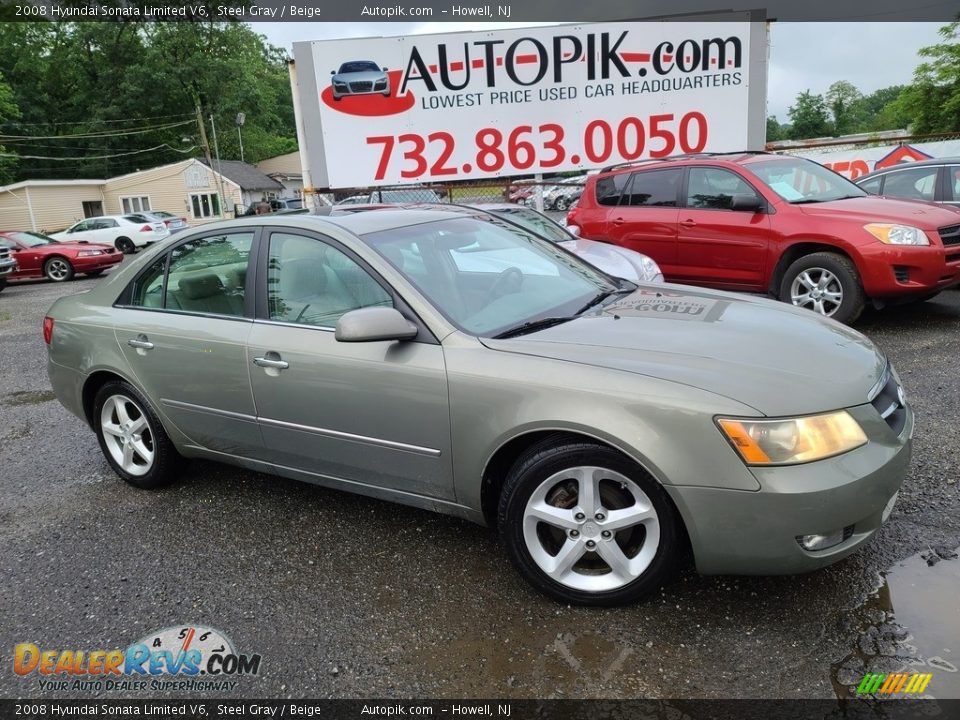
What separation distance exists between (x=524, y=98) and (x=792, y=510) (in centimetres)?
944

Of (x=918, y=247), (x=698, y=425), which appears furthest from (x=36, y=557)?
(x=918, y=247)

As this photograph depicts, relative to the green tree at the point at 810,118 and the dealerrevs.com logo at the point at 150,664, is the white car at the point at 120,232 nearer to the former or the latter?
the dealerrevs.com logo at the point at 150,664

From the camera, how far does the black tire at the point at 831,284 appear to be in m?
6.30

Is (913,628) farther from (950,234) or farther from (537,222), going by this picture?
(537,222)

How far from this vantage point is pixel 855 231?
20.5ft

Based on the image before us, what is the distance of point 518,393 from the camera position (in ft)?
8.66

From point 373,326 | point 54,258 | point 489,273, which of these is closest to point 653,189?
point 489,273

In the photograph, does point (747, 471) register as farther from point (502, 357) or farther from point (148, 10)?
point (148, 10)

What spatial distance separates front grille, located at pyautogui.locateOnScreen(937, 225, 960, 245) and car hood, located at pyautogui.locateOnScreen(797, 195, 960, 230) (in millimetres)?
44

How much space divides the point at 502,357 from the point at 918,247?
16.6 ft

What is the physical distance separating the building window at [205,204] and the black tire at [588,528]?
4788 centimetres

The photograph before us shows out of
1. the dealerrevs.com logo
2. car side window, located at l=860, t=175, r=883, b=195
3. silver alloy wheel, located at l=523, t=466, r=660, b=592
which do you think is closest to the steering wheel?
silver alloy wheel, located at l=523, t=466, r=660, b=592

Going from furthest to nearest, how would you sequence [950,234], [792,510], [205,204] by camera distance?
1. [205,204]
2. [950,234]
3. [792,510]

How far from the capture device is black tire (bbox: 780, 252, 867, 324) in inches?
248
